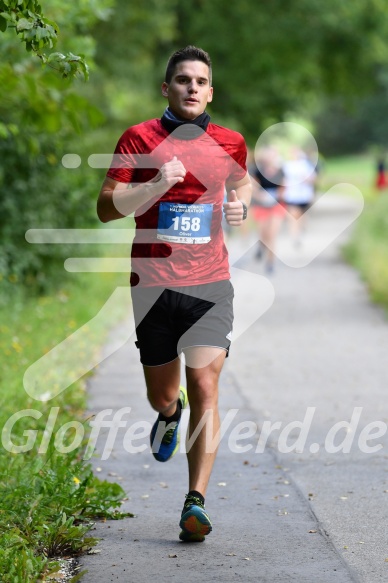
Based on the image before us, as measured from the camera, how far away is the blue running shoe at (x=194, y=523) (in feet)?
16.5

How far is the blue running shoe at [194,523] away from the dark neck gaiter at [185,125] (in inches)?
64.9

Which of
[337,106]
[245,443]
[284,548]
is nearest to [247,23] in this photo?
[245,443]

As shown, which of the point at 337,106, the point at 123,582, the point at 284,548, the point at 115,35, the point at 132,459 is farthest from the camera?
the point at 337,106

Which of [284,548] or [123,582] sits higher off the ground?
[284,548]

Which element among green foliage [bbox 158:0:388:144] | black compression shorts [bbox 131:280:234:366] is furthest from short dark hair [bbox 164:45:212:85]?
green foliage [bbox 158:0:388:144]

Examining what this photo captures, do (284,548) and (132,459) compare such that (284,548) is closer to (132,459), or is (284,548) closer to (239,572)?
(239,572)

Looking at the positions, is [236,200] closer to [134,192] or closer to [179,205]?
[179,205]

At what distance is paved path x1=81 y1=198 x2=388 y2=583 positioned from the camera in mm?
4770

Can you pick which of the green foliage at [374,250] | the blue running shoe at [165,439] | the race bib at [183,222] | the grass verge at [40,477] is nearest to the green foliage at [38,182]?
the grass verge at [40,477]

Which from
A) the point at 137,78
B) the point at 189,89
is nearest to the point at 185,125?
the point at 189,89

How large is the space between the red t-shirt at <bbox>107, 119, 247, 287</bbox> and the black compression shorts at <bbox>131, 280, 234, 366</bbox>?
0.17ft

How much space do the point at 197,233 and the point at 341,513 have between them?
1.53m

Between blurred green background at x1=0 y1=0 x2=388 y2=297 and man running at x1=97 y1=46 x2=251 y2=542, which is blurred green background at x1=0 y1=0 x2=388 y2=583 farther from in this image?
man running at x1=97 y1=46 x2=251 y2=542

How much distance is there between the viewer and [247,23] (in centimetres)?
3056
